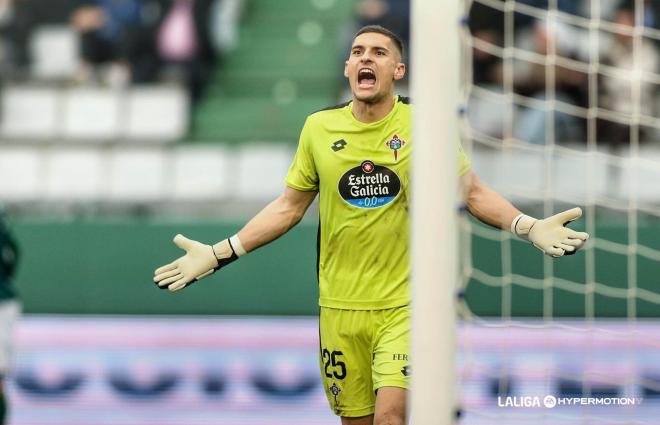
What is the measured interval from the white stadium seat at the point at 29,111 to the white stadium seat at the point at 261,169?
218 cm

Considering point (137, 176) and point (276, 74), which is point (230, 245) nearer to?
point (137, 176)

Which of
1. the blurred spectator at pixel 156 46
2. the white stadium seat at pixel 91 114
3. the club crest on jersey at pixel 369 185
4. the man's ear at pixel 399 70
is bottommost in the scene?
the club crest on jersey at pixel 369 185

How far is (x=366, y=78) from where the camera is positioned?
5316mm

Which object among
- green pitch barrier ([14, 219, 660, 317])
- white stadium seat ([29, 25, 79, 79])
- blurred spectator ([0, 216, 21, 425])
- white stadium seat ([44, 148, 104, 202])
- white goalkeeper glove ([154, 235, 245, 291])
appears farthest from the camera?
white stadium seat ([29, 25, 79, 79])

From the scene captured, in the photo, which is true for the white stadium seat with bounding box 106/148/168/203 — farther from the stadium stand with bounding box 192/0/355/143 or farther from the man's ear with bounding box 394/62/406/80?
the man's ear with bounding box 394/62/406/80

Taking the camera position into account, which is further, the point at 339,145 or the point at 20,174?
the point at 20,174

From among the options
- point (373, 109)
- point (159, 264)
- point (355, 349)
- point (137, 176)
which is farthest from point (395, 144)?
point (137, 176)

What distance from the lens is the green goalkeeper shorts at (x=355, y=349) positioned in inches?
210

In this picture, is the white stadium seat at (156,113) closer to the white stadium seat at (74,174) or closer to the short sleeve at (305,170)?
the white stadium seat at (74,174)

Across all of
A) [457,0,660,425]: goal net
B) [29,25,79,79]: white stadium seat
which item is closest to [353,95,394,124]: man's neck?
[457,0,660,425]: goal net

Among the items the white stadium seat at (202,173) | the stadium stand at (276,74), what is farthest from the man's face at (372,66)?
the stadium stand at (276,74)

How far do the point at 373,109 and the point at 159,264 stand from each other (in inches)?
186

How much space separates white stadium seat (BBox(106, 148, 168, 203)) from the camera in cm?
1086

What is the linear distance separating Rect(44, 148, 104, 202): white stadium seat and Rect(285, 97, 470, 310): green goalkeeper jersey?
5.73m
